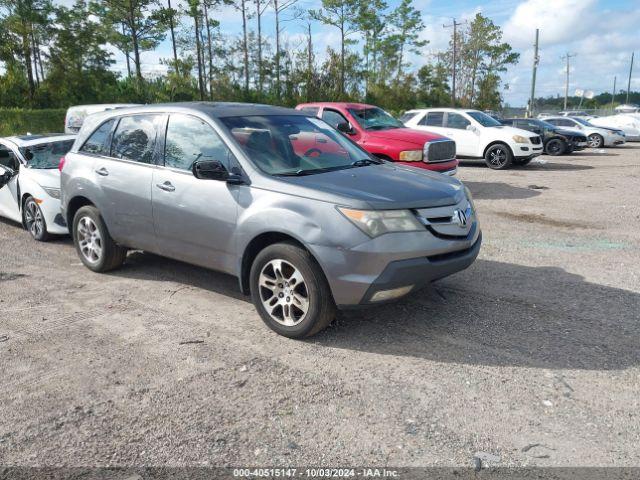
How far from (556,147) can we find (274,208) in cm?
1995

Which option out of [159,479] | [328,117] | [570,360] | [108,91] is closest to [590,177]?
[328,117]

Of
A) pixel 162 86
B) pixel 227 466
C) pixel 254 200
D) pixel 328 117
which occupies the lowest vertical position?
pixel 227 466

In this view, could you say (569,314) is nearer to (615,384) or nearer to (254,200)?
(615,384)

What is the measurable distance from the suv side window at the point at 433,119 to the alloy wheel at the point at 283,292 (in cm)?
1316

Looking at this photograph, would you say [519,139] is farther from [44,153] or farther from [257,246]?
[257,246]

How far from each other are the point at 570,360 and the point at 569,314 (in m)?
0.97

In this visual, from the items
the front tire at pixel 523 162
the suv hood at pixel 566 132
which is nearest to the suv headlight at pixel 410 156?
the front tire at pixel 523 162

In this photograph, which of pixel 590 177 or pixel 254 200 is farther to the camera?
pixel 590 177

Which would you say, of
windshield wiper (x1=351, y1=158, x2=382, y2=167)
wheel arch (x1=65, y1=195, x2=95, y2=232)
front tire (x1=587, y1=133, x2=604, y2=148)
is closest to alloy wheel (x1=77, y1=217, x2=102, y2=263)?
wheel arch (x1=65, y1=195, x2=95, y2=232)

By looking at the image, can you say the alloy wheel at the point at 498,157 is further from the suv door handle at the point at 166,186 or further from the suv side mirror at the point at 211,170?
the suv side mirror at the point at 211,170

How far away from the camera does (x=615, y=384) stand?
12.1ft

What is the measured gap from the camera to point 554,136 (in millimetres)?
21562

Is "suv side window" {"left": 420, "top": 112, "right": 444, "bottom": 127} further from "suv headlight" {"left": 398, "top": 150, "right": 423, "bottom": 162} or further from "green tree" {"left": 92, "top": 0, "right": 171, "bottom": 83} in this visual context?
"green tree" {"left": 92, "top": 0, "right": 171, "bottom": 83}

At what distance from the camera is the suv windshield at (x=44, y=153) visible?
8.27 meters
